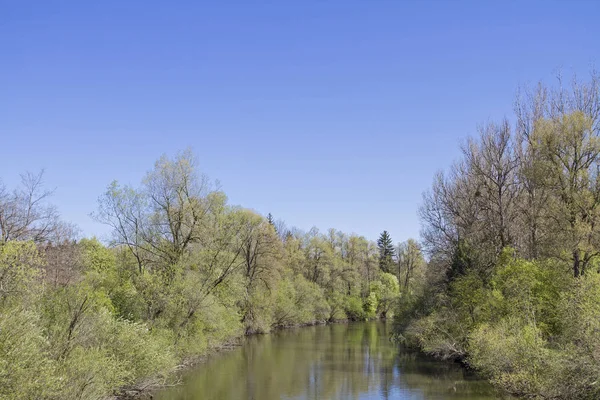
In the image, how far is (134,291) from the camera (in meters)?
29.7

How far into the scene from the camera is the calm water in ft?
80.5

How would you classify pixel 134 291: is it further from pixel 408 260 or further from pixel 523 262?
pixel 408 260

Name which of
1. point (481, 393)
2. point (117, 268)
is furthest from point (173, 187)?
point (481, 393)

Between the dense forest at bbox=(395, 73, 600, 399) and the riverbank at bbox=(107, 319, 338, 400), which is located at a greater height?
the dense forest at bbox=(395, 73, 600, 399)

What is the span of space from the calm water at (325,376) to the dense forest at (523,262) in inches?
75.1

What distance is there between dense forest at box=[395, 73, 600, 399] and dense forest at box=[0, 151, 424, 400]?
1558cm

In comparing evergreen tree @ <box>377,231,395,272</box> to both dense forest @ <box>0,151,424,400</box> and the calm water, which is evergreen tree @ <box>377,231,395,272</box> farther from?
the calm water

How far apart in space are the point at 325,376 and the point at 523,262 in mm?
13057

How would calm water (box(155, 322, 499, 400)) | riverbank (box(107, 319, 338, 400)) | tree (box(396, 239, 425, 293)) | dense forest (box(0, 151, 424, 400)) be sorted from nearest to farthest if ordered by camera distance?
dense forest (box(0, 151, 424, 400)) < riverbank (box(107, 319, 338, 400)) < calm water (box(155, 322, 499, 400)) < tree (box(396, 239, 425, 293))

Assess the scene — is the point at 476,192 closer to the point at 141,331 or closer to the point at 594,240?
the point at 594,240

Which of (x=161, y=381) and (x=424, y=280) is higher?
(x=424, y=280)

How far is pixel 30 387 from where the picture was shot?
45.8 ft

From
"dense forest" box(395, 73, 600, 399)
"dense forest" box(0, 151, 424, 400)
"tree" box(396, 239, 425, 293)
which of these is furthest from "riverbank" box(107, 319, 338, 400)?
"tree" box(396, 239, 425, 293)

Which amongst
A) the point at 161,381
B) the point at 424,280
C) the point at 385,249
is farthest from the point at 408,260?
the point at 161,381
